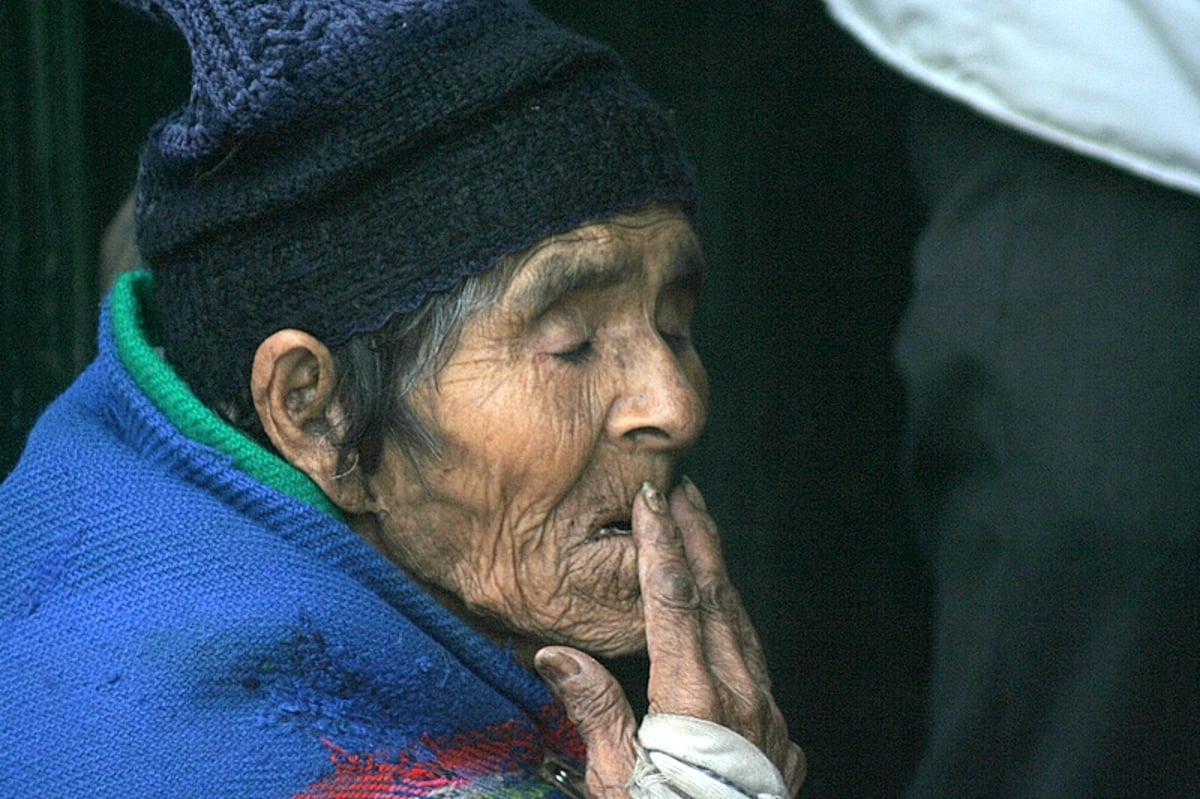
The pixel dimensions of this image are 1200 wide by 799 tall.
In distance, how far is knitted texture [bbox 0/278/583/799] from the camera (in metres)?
2.06

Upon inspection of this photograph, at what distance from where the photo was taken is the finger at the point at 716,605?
91.6 inches

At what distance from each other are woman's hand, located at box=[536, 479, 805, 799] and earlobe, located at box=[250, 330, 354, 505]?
18.5 inches

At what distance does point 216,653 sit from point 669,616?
67cm

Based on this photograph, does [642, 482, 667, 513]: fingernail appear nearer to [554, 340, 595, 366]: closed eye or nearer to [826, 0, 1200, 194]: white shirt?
[554, 340, 595, 366]: closed eye

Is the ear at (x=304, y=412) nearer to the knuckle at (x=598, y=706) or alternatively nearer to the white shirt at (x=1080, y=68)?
the knuckle at (x=598, y=706)

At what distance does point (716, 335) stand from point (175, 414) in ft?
5.50

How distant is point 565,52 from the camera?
2.31m

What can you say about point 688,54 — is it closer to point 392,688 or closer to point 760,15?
point 760,15

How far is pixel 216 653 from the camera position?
2086 mm

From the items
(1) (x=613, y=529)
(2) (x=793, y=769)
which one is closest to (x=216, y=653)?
(1) (x=613, y=529)

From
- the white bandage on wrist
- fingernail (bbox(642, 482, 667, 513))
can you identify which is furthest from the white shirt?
the white bandage on wrist

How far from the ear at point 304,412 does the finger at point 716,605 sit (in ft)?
1.76

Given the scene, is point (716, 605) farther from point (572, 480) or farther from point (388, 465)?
point (388, 465)

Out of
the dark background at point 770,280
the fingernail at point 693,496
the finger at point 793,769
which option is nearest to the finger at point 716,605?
the fingernail at point 693,496
